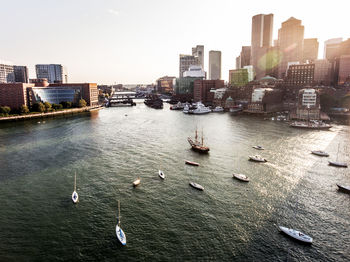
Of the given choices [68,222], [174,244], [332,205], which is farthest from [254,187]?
[68,222]

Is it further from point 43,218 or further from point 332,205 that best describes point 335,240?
point 43,218

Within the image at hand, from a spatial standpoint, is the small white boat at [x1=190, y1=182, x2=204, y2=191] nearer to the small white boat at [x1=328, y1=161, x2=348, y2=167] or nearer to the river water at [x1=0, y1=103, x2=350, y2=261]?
the river water at [x1=0, y1=103, x2=350, y2=261]

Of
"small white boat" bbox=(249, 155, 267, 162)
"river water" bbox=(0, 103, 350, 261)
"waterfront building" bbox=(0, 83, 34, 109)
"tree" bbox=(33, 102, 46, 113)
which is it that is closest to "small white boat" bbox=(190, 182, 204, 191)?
"river water" bbox=(0, 103, 350, 261)

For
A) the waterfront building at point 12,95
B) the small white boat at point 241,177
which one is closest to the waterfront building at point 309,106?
the small white boat at point 241,177

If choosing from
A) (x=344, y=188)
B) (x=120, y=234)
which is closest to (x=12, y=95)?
(x=120, y=234)

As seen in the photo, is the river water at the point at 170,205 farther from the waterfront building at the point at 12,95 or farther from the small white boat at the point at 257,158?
the waterfront building at the point at 12,95
